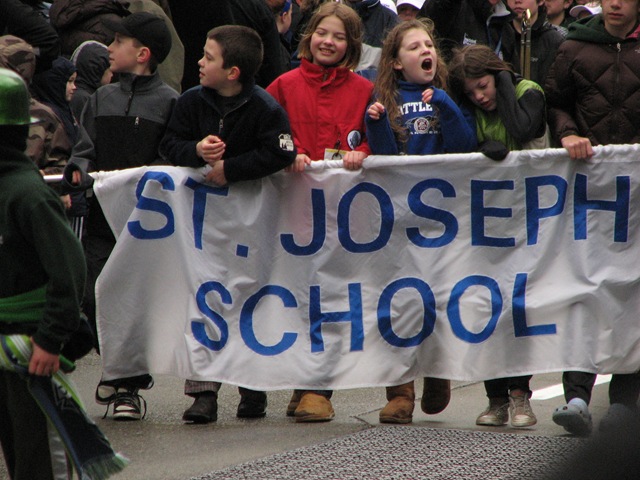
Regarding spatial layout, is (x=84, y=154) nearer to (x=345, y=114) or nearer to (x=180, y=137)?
(x=180, y=137)

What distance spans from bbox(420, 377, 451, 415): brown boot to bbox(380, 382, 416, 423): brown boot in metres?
0.08

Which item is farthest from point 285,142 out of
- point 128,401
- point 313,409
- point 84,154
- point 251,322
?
point 128,401

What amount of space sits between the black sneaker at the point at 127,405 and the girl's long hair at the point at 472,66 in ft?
7.69

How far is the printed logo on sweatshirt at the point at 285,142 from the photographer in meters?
5.55

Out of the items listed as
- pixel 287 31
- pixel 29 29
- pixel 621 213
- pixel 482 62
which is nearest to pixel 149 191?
pixel 482 62

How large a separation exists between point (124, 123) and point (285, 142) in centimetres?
97

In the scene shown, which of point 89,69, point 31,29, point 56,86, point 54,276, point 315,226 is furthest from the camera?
point 56,86

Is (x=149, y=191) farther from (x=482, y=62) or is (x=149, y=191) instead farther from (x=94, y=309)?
(x=482, y=62)

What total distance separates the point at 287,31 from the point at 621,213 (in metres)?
5.08

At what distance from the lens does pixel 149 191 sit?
18.6ft

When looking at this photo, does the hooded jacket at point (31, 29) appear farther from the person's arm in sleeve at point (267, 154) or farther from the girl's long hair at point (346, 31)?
the person's arm in sleeve at point (267, 154)

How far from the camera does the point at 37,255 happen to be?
3.67m

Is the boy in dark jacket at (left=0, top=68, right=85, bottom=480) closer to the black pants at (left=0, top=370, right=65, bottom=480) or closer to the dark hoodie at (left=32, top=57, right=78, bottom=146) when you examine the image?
the black pants at (left=0, top=370, right=65, bottom=480)

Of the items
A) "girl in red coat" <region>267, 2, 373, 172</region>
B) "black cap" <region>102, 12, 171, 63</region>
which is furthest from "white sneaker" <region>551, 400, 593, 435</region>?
"black cap" <region>102, 12, 171, 63</region>
